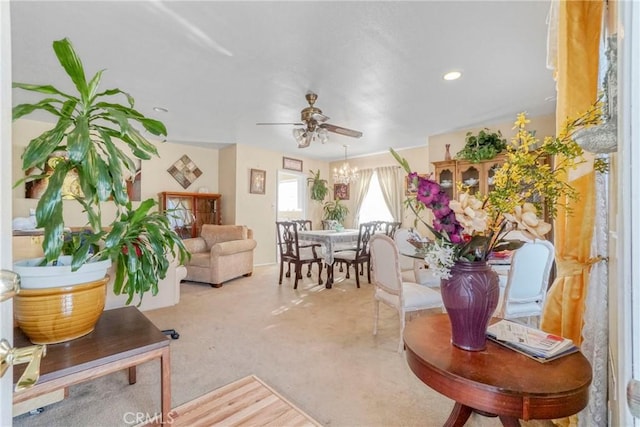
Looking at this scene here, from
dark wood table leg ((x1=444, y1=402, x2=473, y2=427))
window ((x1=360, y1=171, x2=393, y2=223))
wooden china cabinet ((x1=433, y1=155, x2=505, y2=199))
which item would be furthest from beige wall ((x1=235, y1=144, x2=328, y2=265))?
dark wood table leg ((x1=444, y1=402, x2=473, y2=427))

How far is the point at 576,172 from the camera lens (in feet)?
3.55

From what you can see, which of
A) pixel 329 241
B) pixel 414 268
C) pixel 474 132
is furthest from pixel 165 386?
pixel 474 132

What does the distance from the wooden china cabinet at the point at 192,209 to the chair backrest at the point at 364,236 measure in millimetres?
3185

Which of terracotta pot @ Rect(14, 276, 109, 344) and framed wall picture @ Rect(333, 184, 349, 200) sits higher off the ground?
framed wall picture @ Rect(333, 184, 349, 200)

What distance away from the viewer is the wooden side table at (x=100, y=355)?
987 millimetres

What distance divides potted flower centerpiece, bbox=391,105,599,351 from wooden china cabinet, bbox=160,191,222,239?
4967mm

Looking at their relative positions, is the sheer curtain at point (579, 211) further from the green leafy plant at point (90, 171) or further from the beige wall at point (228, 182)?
the beige wall at point (228, 182)

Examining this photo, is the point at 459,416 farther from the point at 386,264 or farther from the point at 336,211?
the point at 336,211

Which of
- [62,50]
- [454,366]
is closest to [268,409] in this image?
[454,366]

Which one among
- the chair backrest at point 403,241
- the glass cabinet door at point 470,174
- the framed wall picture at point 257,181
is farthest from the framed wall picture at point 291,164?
the chair backrest at point 403,241

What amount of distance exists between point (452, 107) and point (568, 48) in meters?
2.71

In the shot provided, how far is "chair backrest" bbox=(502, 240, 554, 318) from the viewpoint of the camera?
2.04 meters

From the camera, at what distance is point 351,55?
93.9 inches

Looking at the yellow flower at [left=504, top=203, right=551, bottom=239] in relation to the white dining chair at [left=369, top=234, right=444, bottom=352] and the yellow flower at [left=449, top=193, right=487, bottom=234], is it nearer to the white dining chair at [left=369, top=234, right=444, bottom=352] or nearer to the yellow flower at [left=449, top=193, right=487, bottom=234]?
the yellow flower at [left=449, top=193, right=487, bottom=234]
